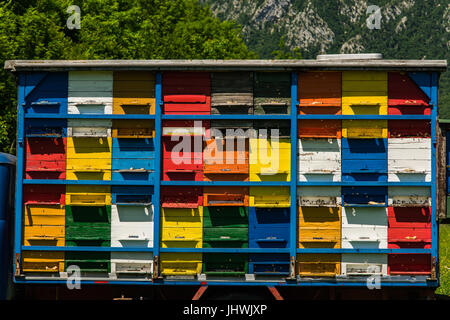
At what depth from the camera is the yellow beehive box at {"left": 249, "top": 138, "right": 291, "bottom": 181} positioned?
7953 mm

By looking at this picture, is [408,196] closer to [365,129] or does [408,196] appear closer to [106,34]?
[365,129]

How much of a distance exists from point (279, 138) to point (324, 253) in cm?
190

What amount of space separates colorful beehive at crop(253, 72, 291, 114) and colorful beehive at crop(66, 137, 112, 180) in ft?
8.01

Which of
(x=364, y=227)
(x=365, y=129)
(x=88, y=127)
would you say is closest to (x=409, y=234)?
(x=364, y=227)

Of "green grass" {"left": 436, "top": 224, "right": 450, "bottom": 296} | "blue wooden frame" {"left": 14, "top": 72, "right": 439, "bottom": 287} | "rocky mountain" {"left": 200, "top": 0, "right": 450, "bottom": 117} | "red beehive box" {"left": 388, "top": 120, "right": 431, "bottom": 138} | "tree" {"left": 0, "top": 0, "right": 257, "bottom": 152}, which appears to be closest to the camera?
"blue wooden frame" {"left": 14, "top": 72, "right": 439, "bottom": 287}

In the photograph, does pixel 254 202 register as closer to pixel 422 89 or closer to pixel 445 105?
pixel 422 89

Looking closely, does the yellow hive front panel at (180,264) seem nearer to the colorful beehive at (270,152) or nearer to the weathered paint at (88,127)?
the colorful beehive at (270,152)

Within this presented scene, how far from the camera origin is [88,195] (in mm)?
8031

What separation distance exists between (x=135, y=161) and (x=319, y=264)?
3.26m

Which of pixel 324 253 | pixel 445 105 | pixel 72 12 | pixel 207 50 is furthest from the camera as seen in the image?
pixel 445 105

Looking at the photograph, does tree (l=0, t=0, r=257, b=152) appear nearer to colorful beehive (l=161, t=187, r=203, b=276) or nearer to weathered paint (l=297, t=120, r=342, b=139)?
colorful beehive (l=161, t=187, r=203, b=276)

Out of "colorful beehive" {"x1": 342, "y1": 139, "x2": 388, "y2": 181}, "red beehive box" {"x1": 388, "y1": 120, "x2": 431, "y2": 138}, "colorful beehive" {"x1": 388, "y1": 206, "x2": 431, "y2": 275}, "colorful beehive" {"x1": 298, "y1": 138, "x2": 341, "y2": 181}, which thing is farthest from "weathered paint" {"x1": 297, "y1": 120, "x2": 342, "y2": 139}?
"colorful beehive" {"x1": 388, "y1": 206, "x2": 431, "y2": 275}
